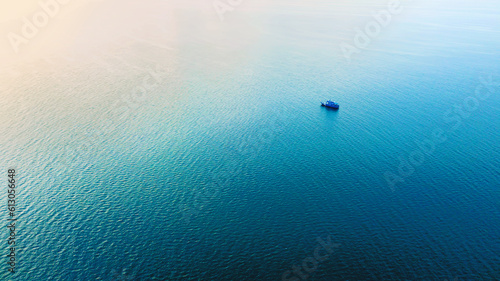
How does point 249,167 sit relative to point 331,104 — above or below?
below

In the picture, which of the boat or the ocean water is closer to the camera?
the ocean water

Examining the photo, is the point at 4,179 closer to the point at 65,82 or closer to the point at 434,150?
the point at 65,82

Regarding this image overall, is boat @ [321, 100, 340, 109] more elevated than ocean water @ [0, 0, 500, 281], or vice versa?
boat @ [321, 100, 340, 109]

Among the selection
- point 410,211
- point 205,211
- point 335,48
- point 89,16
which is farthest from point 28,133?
point 89,16

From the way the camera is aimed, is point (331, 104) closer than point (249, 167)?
No

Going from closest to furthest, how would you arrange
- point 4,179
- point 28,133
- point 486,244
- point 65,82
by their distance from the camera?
point 486,244
point 4,179
point 28,133
point 65,82

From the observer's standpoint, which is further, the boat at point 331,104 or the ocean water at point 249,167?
the boat at point 331,104

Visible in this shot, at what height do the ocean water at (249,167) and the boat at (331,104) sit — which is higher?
the boat at (331,104)

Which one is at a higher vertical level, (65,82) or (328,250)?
(65,82)
